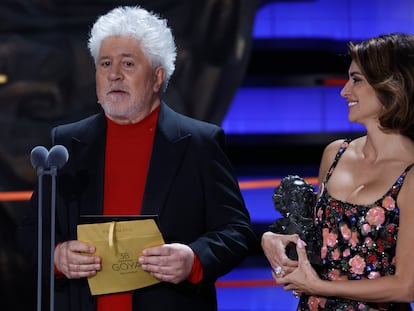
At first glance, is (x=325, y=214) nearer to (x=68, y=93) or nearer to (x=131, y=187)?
(x=131, y=187)

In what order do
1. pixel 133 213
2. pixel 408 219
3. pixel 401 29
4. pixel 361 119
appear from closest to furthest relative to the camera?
pixel 408 219, pixel 361 119, pixel 133 213, pixel 401 29

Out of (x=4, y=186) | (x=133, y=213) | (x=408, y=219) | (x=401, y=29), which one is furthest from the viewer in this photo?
(x=401, y=29)

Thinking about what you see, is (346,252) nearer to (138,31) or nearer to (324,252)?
(324,252)

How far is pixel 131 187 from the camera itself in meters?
2.31

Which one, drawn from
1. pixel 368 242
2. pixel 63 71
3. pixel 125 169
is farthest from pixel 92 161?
pixel 63 71

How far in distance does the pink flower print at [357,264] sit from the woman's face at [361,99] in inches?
13.8

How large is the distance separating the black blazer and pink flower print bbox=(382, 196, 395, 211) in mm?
515

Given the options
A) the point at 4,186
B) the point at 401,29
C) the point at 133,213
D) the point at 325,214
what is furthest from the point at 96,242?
the point at 401,29

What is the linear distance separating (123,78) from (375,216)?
0.83m

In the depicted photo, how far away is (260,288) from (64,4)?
2100 mm

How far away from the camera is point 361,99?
6.71ft

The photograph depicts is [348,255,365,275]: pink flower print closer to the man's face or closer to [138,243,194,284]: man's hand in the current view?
[138,243,194,284]: man's hand

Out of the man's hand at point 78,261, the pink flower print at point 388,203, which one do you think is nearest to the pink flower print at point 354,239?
the pink flower print at point 388,203

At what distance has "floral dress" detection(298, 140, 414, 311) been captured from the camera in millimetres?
1966
